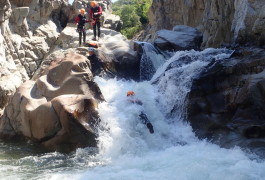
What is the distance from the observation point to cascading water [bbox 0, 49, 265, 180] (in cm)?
649

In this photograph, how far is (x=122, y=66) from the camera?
13125 mm

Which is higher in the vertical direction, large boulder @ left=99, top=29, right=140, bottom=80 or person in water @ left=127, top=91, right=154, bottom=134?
large boulder @ left=99, top=29, right=140, bottom=80

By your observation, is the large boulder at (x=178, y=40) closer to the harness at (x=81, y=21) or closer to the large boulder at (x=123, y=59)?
the large boulder at (x=123, y=59)

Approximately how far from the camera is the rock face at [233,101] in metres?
7.85

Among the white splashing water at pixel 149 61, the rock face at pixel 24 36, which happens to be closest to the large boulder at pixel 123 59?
the white splashing water at pixel 149 61

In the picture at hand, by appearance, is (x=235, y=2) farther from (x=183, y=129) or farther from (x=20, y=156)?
(x=20, y=156)

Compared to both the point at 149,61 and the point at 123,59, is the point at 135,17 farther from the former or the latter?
the point at 123,59

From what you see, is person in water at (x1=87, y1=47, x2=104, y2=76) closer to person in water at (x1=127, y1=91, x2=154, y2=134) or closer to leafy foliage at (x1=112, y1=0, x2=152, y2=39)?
person in water at (x1=127, y1=91, x2=154, y2=134)

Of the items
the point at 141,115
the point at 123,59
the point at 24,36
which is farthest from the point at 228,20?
the point at 24,36

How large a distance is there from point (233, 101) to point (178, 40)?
8.53 meters

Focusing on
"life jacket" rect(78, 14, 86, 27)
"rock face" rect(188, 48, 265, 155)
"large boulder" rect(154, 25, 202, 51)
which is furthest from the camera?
"large boulder" rect(154, 25, 202, 51)

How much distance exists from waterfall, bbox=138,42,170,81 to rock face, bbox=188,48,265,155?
150 inches

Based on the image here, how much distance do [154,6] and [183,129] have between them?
26387 mm

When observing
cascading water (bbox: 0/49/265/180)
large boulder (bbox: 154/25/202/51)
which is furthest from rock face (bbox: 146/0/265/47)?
cascading water (bbox: 0/49/265/180)
